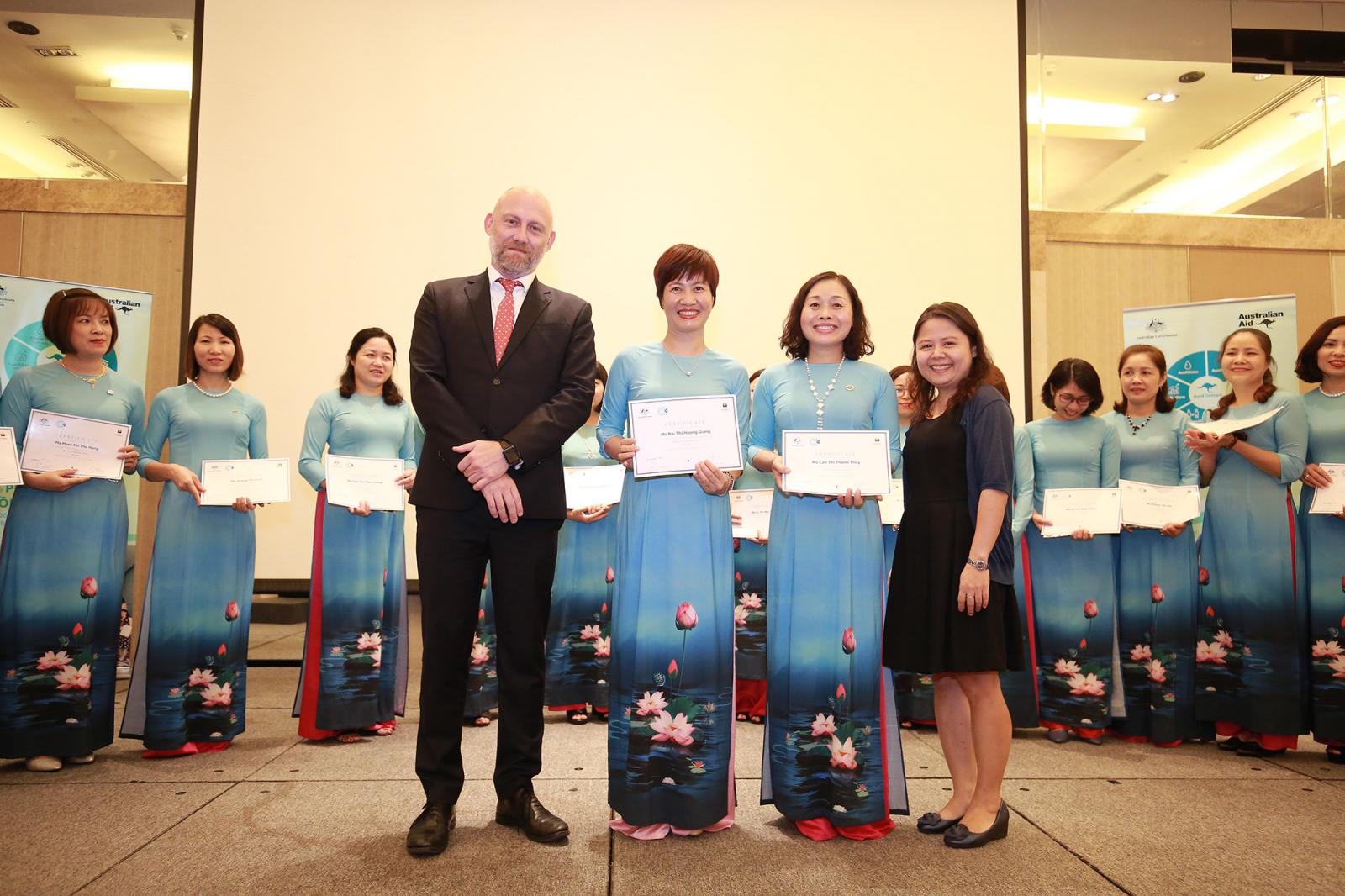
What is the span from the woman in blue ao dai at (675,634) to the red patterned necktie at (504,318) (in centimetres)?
44

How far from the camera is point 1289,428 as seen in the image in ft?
12.0

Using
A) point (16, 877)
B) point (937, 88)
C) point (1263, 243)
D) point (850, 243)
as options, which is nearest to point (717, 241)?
point (850, 243)

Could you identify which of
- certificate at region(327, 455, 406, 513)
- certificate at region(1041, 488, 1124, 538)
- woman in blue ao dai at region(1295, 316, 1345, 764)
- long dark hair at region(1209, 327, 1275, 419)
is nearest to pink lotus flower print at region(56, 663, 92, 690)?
certificate at region(327, 455, 406, 513)

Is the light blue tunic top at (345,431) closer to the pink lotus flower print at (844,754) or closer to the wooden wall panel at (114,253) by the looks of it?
the pink lotus flower print at (844,754)

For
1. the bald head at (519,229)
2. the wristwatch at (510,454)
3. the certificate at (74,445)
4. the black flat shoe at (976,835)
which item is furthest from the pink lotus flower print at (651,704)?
the certificate at (74,445)

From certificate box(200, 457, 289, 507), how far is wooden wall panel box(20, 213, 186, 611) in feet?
10.2

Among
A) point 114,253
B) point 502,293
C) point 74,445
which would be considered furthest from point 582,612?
point 114,253

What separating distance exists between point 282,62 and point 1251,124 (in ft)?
25.2

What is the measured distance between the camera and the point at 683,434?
2.47 metres

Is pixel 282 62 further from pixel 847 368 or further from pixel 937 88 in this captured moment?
pixel 847 368

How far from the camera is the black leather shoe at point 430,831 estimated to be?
228cm

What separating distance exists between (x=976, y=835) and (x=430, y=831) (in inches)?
62.3

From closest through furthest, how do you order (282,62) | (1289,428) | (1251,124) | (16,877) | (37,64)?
(16,877) → (1289,428) → (282,62) → (37,64) → (1251,124)

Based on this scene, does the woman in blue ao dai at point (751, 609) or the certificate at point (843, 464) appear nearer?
the certificate at point (843, 464)
